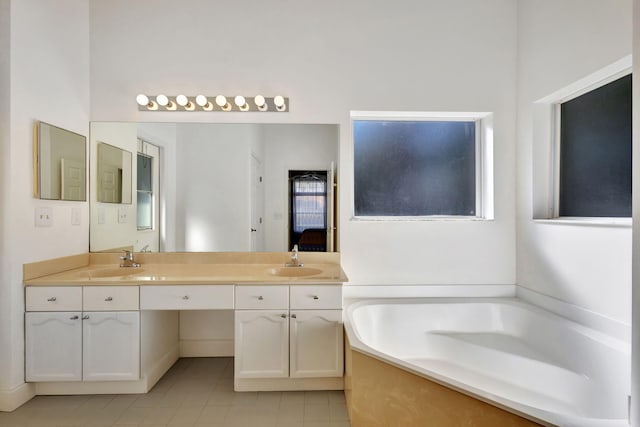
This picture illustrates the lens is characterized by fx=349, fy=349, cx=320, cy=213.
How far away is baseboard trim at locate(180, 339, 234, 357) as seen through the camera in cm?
264

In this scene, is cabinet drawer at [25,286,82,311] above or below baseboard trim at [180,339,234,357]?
above

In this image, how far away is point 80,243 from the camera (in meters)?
2.44

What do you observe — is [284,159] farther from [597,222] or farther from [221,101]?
[597,222]

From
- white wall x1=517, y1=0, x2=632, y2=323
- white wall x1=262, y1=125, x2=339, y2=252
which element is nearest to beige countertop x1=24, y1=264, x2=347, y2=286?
white wall x1=262, y1=125, x2=339, y2=252

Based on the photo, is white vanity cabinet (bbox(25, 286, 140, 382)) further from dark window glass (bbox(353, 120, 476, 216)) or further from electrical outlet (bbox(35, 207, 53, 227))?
dark window glass (bbox(353, 120, 476, 216))

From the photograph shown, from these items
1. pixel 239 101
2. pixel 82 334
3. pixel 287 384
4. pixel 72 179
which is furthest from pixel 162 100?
pixel 287 384

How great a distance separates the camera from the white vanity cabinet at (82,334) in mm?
1997

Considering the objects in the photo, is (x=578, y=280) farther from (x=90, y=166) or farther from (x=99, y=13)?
(x=99, y=13)

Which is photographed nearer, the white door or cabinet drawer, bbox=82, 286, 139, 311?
cabinet drawer, bbox=82, 286, 139, 311

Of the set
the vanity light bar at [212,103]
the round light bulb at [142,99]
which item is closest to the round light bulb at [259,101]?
the vanity light bar at [212,103]

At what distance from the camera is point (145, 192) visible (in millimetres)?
2596

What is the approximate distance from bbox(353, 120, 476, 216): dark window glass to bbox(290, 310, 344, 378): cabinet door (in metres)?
0.92

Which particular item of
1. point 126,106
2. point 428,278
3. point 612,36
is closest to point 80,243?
point 126,106

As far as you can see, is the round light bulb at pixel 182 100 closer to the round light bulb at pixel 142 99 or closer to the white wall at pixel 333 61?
the white wall at pixel 333 61
